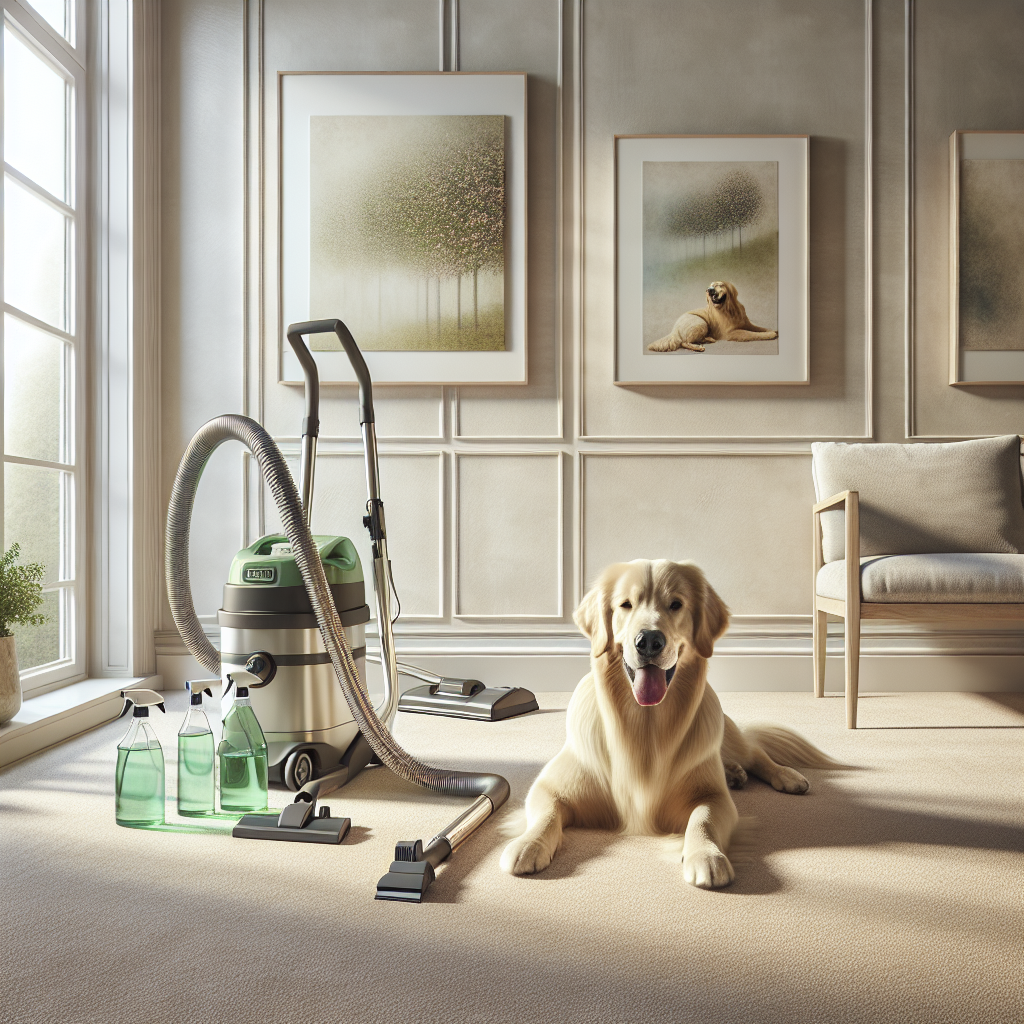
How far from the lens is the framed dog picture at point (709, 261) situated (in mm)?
3248

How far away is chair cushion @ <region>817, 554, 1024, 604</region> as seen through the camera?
2469mm

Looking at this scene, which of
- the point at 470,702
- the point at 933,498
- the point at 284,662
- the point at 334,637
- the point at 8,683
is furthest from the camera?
the point at 933,498

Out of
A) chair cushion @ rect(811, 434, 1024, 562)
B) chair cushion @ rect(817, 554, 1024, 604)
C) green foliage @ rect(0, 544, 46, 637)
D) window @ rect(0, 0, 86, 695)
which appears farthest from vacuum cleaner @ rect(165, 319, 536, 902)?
chair cushion @ rect(811, 434, 1024, 562)

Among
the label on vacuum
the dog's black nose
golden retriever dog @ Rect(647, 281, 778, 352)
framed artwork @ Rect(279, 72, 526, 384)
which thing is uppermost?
framed artwork @ Rect(279, 72, 526, 384)

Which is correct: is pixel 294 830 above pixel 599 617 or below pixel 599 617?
below

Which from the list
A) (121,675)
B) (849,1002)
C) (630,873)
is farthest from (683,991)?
(121,675)

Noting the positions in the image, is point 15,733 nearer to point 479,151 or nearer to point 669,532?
point 669,532

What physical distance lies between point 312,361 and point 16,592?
107 centimetres

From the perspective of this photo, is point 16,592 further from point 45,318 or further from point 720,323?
point 720,323

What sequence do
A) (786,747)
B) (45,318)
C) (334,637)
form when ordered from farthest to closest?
1. (45,318)
2. (786,747)
3. (334,637)

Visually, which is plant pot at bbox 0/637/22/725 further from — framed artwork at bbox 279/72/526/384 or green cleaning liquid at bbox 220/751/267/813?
framed artwork at bbox 279/72/526/384

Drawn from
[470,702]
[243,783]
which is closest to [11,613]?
[243,783]

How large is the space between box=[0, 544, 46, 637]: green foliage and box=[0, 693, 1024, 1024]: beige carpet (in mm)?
570

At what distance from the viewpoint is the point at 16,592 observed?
89.2 inches
